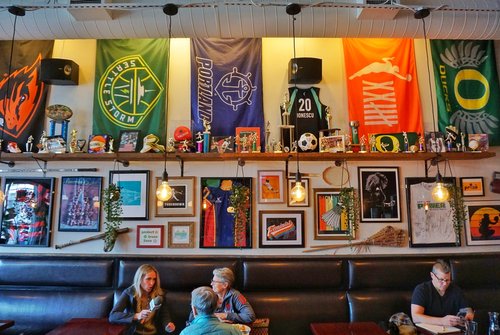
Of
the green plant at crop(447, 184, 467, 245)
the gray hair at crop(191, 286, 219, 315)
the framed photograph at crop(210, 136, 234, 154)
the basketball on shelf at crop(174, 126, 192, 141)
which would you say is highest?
the basketball on shelf at crop(174, 126, 192, 141)

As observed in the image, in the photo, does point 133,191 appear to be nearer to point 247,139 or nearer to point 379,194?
point 247,139

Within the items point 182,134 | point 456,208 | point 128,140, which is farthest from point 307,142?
point 128,140

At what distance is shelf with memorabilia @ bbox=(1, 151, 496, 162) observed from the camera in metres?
4.18

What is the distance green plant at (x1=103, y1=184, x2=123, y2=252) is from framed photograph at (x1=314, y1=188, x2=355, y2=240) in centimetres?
249

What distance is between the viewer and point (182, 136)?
174 inches

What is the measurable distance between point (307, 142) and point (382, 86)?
1.32 metres

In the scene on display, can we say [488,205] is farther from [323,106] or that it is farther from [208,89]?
[208,89]

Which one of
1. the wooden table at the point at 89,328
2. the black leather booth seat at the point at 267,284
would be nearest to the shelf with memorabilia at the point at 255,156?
the black leather booth seat at the point at 267,284

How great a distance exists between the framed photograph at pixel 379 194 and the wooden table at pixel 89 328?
3.04 meters

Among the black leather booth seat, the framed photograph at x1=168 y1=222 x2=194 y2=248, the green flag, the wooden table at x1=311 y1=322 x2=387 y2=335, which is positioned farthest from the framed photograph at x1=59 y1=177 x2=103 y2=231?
the green flag

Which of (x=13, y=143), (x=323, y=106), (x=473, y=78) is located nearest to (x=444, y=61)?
(x=473, y=78)

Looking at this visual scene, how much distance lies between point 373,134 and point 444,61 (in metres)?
1.46

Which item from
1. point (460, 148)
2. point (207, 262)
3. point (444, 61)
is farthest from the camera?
point (444, 61)

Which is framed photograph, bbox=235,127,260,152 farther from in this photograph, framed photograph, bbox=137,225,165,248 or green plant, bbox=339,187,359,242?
framed photograph, bbox=137,225,165,248
